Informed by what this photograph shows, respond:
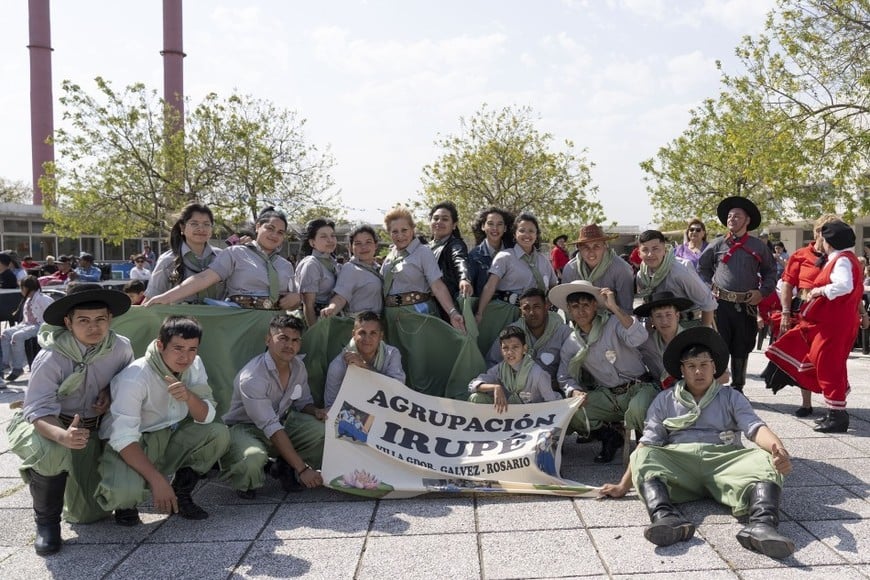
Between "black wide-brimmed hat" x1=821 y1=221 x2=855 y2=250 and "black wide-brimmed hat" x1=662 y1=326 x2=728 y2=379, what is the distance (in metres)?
2.08

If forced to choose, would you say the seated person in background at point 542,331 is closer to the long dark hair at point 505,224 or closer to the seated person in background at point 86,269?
the long dark hair at point 505,224

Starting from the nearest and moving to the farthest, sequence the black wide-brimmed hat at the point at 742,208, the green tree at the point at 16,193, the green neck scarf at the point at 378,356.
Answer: the green neck scarf at the point at 378,356 → the black wide-brimmed hat at the point at 742,208 → the green tree at the point at 16,193

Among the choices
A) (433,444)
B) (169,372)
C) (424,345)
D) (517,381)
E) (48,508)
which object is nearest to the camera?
(48,508)

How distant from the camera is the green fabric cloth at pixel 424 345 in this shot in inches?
203

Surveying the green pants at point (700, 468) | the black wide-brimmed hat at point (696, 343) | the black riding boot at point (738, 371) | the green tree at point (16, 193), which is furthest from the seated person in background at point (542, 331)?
the green tree at point (16, 193)

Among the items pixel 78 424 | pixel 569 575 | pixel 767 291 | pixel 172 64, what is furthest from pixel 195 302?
pixel 172 64

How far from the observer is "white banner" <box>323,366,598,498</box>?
395 cm

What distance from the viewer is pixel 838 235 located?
5281mm

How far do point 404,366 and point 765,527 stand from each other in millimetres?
2827

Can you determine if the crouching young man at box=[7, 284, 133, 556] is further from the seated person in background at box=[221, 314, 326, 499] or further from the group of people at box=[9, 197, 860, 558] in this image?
the seated person in background at box=[221, 314, 326, 499]

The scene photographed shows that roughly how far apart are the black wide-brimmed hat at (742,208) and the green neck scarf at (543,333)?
6.65 ft

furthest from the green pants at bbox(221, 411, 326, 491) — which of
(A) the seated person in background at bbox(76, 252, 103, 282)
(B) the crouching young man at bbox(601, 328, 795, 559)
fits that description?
(A) the seated person in background at bbox(76, 252, 103, 282)

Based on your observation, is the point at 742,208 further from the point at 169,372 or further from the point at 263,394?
the point at 169,372

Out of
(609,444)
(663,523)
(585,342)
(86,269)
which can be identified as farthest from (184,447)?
(86,269)
